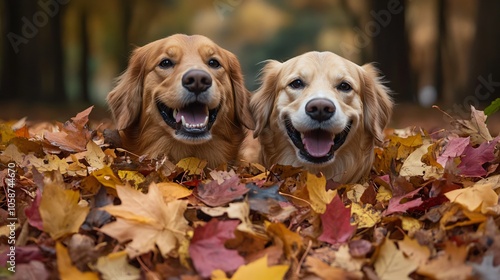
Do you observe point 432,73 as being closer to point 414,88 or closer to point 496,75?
point 414,88

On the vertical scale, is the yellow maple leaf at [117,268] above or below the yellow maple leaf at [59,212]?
below

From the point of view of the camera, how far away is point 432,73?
49.6 ft

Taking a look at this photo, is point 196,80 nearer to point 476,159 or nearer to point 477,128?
point 476,159

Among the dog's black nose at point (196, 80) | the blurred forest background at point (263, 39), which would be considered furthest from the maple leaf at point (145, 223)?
the blurred forest background at point (263, 39)

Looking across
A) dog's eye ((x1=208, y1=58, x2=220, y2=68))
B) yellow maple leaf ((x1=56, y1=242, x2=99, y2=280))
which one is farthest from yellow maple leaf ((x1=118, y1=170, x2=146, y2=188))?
dog's eye ((x1=208, y1=58, x2=220, y2=68))

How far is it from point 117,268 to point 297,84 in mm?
1872

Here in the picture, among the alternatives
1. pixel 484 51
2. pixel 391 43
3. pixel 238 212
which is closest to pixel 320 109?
pixel 238 212

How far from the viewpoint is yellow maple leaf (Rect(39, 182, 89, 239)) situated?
2.18m

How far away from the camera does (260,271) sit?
1893 mm

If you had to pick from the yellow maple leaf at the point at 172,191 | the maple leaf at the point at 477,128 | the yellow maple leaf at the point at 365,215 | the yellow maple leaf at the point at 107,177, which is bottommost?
the maple leaf at the point at 477,128

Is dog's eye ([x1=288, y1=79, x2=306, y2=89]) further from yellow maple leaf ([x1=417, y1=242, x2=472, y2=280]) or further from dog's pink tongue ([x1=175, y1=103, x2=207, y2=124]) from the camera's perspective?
yellow maple leaf ([x1=417, y1=242, x2=472, y2=280])

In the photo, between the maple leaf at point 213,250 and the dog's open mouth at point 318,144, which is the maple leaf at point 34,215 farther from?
the dog's open mouth at point 318,144

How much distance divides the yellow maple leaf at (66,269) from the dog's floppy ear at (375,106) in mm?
2197

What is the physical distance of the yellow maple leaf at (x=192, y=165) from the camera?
130 inches
